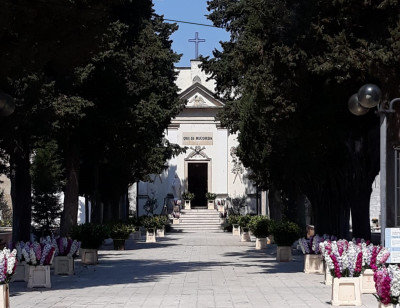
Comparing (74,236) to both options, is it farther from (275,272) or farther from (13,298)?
(13,298)

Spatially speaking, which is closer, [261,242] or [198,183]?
[261,242]

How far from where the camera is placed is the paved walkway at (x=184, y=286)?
15602 mm

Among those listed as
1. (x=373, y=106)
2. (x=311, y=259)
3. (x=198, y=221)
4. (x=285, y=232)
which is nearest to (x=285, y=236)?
(x=285, y=232)

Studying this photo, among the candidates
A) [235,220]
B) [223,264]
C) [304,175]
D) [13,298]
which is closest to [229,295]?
[13,298]

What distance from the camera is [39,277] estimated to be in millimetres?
18875

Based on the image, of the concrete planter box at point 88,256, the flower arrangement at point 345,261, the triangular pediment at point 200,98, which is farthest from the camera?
the triangular pediment at point 200,98

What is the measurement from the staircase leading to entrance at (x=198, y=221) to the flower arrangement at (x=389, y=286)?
51540mm

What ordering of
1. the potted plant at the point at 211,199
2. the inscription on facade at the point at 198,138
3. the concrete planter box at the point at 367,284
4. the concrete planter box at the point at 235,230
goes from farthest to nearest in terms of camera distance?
1. the inscription on facade at the point at 198,138
2. the potted plant at the point at 211,199
3. the concrete planter box at the point at 235,230
4. the concrete planter box at the point at 367,284

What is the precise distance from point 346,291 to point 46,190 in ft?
92.7

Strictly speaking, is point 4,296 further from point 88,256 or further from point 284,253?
point 284,253

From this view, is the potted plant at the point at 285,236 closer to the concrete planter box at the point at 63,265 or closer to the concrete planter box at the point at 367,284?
the concrete planter box at the point at 63,265

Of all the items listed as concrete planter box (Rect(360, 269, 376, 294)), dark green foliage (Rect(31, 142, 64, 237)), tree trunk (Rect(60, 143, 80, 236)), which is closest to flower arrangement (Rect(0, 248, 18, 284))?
concrete planter box (Rect(360, 269, 376, 294))

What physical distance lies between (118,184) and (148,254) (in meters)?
9.99

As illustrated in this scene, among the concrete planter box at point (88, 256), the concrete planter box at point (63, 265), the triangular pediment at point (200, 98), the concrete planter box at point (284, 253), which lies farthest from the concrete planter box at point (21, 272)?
the triangular pediment at point (200, 98)
